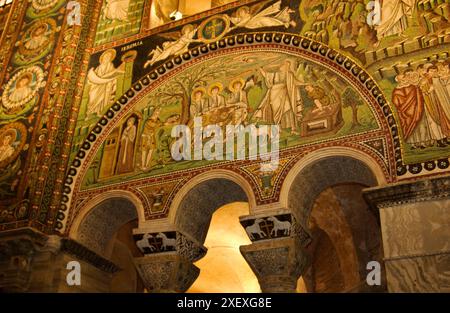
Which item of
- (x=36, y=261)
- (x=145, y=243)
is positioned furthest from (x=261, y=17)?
(x=36, y=261)

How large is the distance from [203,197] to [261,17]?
9.92ft

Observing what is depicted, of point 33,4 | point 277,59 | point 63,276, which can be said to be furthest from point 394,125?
point 33,4

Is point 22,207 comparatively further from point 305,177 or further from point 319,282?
point 319,282

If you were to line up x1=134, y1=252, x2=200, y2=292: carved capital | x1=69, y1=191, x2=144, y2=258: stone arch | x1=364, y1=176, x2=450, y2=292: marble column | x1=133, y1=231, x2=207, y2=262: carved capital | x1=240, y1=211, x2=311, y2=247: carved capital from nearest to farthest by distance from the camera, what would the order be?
x1=364, y1=176, x2=450, y2=292: marble column, x1=240, y1=211, x2=311, y2=247: carved capital, x1=134, y1=252, x2=200, y2=292: carved capital, x1=133, y1=231, x2=207, y2=262: carved capital, x1=69, y1=191, x2=144, y2=258: stone arch

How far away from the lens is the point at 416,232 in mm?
6504

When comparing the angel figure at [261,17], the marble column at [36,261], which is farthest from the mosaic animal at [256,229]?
the angel figure at [261,17]

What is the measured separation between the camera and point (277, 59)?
8.81 metres

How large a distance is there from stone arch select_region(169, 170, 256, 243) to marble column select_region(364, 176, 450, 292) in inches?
74.3

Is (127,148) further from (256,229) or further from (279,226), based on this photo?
(279,226)

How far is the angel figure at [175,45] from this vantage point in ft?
31.8

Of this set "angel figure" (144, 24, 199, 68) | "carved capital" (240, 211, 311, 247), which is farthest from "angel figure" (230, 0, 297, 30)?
"carved capital" (240, 211, 311, 247)

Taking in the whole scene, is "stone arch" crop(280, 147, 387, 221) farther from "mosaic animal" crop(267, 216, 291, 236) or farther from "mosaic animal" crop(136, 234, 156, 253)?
"mosaic animal" crop(136, 234, 156, 253)

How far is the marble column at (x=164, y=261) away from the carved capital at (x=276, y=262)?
1.05 m

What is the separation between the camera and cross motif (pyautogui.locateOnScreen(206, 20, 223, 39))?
9523 millimetres
